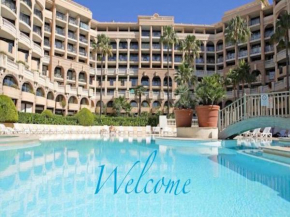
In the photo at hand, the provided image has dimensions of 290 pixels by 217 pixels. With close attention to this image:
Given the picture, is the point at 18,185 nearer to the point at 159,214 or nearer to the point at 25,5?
the point at 159,214

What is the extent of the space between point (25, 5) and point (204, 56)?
3412 cm

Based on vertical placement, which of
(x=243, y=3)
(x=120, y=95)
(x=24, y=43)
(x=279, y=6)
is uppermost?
(x=243, y=3)

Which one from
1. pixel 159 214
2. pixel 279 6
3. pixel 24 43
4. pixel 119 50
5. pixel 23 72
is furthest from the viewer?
pixel 119 50

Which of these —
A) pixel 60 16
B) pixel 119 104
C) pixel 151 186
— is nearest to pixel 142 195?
pixel 151 186

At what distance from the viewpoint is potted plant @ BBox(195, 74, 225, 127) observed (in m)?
16.1

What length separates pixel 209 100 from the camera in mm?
16531

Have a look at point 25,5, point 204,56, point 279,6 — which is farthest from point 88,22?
point 279,6

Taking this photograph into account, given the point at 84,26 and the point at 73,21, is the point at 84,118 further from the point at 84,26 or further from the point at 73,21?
the point at 84,26

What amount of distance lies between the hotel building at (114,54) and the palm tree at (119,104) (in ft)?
6.40

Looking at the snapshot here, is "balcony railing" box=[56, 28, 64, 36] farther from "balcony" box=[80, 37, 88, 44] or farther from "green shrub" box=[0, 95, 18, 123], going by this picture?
"green shrub" box=[0, 95, 18, 123]

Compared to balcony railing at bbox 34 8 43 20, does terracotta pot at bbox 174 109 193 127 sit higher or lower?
lower

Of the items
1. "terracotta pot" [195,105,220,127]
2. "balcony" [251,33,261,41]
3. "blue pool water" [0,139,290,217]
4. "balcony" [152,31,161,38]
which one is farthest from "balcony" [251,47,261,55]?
"blue pool water" [0,139,290,217]

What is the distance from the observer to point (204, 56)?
5512 centimetres

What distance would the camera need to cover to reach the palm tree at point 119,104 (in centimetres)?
4850
